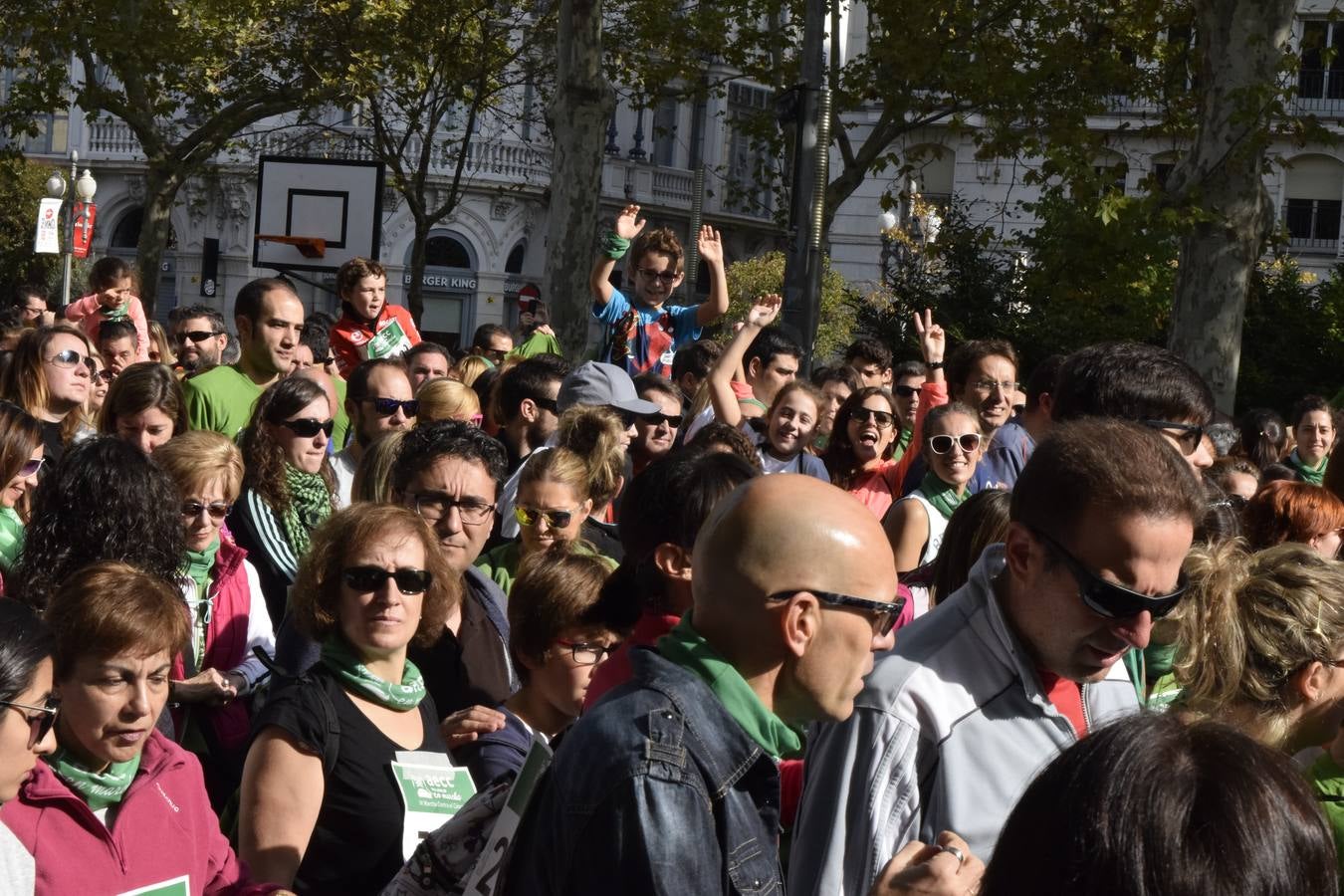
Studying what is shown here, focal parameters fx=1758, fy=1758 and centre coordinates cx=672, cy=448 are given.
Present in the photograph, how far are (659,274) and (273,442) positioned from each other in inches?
134

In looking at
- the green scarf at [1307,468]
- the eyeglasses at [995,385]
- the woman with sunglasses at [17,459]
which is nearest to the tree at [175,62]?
the green scarf at [1307,468]

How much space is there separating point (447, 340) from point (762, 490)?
148 ft

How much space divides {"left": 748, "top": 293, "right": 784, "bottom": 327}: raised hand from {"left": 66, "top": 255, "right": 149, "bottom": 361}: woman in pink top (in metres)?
4.39

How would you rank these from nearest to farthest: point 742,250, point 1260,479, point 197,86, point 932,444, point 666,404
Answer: point 932,444 → point 666,404 → point 1260,479 → point 197,86 → point 742,250

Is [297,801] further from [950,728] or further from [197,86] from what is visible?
[197,86]

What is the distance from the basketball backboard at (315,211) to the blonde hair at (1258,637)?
10.7 metres

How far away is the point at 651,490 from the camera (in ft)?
12.7

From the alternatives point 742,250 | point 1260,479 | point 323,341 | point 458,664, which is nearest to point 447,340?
point 742,250

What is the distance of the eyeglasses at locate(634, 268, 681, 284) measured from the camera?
9289 millimetres

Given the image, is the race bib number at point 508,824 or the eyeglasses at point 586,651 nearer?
the race bib number at point 508,824

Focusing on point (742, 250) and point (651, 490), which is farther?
point (742, 250)

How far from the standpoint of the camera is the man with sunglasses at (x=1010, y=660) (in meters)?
2.92

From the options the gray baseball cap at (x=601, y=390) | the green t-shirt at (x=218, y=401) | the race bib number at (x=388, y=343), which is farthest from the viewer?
the race bib number at (x=388, y=343)

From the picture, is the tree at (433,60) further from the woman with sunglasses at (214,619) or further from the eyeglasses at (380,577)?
the eyeglasses at (380,577)
